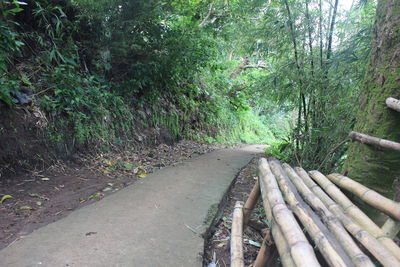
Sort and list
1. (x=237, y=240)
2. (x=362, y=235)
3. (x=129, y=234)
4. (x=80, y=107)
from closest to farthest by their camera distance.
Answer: (x=362, y=235) → (x=237, y=240) → (x=129, y=234) → (x=80, y=107)

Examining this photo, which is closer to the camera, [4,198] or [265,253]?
[265,253]

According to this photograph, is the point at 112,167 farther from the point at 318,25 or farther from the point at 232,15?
the point at 232,15

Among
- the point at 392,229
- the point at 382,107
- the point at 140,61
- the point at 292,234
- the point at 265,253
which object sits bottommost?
the point at 265,253

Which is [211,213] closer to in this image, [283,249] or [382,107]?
[283,249]

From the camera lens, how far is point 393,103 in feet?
4.60

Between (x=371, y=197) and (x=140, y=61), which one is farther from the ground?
(x=140, y=61)

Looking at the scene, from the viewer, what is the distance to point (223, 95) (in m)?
9.72

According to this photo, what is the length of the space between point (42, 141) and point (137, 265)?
2.04m

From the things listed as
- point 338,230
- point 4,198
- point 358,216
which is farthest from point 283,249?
point 4,198

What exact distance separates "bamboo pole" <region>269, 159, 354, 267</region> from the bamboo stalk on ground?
241mm

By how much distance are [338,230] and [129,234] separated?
1.43 metres

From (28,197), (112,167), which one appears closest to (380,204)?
(28,197)

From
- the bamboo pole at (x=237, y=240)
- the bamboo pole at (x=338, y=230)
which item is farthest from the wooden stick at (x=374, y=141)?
the bamboo pole at (x=237, y=240)

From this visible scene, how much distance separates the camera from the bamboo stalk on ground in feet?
3.24
